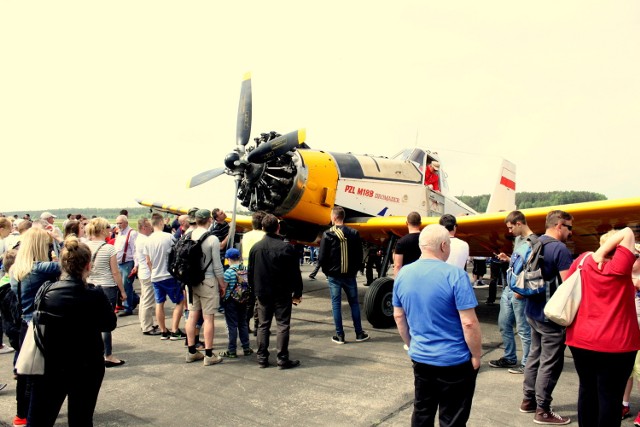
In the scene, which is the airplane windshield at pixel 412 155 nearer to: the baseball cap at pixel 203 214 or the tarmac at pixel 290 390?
the tarmac at pixel 290 390

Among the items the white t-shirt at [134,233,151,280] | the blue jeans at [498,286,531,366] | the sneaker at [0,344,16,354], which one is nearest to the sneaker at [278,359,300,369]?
the blue jeans at [498,286,531,366]

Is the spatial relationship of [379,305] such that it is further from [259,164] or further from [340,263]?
[259,164]

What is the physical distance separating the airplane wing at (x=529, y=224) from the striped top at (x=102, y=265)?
460 cm

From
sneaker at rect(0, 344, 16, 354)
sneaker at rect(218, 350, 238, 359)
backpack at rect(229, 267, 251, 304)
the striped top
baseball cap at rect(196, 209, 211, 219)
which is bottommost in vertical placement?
sneaker at rect(0, 344, 16, 354)

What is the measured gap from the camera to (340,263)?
6.09 meters

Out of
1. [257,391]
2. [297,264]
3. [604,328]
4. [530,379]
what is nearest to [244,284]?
[297,264]

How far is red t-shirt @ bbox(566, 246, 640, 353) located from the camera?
9.76 ft

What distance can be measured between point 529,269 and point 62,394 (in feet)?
11.4

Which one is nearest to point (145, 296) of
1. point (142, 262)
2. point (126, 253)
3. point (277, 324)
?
point (142, 262)

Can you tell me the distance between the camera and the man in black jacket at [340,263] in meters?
6.08

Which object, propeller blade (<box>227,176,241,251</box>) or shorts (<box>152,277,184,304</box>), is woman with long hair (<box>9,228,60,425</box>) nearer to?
shorts (<box>152,277,184,304</box>)

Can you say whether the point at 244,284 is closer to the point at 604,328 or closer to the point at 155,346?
the point at 155,346

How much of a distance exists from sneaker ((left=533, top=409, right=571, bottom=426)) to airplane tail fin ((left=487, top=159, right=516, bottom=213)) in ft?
30.8

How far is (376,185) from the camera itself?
932 cm
